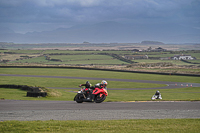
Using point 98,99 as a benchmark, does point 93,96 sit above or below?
above

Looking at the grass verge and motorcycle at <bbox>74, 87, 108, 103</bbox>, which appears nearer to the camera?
the grass verge

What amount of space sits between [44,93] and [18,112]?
12.8 meters

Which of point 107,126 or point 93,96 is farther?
point 93,96

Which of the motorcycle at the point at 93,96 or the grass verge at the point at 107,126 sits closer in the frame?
the grass verge at the point at 107,126

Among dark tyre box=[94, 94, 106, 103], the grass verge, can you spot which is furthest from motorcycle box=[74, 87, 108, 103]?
the grass verge

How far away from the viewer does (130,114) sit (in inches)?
617

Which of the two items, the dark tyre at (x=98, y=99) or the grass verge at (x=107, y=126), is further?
the dark tyre at (x=98, y=99)

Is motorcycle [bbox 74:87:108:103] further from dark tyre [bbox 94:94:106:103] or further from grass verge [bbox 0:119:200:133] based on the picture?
grass verge [bbox 0:119:200:133]

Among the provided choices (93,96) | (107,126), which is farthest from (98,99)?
(107,126)

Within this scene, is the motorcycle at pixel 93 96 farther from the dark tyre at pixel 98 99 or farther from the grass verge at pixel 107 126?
the grass verge at pixel 107 126

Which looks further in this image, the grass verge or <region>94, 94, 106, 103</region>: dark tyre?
<region>94, 94, 106, 103</region>: dark tyre

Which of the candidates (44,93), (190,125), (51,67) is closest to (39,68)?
(51,67)

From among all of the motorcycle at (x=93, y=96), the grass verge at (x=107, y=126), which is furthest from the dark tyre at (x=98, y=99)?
the grass verge at (x=107, y=126)

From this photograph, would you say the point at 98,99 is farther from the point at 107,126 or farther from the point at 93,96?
the point at 107,126
